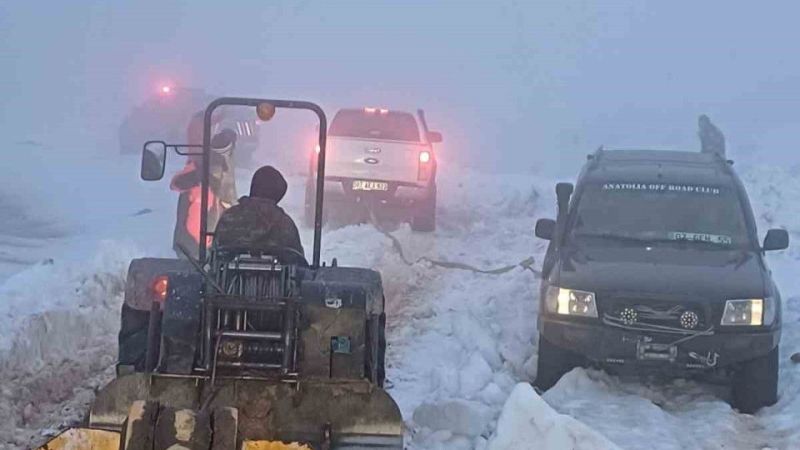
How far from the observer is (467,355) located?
930 cm

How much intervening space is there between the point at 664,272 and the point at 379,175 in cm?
909

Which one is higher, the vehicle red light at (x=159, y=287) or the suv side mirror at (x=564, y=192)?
the suv side mirror at (x=564, y=192)

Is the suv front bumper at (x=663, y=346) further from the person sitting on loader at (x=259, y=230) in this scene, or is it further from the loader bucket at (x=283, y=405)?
the loader bucket at (x=283, y=405)

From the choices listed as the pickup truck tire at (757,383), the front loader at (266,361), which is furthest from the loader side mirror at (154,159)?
the pickup truck tire at (757,383)

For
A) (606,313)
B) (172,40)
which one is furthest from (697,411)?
(172,40)

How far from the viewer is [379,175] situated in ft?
56.7

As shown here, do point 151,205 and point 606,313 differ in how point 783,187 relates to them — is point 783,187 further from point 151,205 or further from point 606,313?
point 606,313

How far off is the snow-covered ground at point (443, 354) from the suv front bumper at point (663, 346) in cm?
32

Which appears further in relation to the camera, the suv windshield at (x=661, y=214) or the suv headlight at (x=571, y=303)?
the suv windshield at (x=661, y=214)

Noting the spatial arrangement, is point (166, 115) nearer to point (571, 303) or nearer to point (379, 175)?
point (379, 175)

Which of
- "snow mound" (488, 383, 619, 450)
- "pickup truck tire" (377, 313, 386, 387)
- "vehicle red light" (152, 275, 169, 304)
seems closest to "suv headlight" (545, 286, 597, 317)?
"snow mound" (488, 383, 619, 450)

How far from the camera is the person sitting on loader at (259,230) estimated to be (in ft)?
19.6

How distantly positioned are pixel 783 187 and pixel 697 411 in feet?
48.2

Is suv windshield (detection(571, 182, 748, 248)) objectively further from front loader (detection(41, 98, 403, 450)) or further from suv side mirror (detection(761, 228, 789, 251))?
front loader (detection(41, 98, 403, 450))
